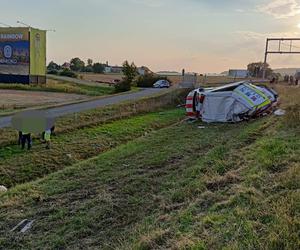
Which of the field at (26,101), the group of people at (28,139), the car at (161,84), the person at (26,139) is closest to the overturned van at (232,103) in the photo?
the group of people at (28,139)

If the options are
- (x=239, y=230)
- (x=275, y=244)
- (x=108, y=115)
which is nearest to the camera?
(x=275, y=244)

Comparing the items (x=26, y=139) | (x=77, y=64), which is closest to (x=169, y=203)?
(x=26, y=139)

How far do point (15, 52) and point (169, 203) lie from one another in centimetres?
5029

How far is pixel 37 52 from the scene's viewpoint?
2101 inches

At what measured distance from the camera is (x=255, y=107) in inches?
774

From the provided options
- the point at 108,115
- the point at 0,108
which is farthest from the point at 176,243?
the point at 0,108

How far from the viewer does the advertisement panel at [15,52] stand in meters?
52.2

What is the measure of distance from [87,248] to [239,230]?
228 cm

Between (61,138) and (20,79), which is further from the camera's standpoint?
(20,79)

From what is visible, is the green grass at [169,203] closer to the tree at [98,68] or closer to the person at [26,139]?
the person at [26,139]

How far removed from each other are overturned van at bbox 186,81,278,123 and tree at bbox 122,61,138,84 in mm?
23882

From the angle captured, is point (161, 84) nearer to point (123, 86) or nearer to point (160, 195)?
point (123, 86)

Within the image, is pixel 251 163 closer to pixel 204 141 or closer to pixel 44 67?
pixel 204 141

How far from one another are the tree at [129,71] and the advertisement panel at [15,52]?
13975 mm
